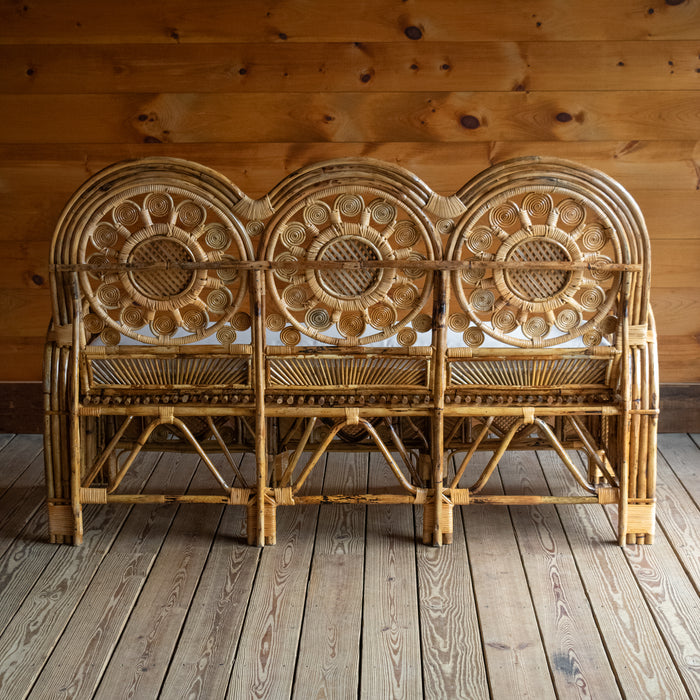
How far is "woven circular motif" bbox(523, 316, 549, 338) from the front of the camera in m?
2.28

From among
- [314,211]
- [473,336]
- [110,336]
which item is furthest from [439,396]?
[110,336]

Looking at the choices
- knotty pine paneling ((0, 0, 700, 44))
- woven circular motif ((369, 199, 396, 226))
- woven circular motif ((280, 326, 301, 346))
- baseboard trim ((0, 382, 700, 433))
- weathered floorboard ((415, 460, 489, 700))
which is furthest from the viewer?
baseboard trim ((0, 382, 700, 433))

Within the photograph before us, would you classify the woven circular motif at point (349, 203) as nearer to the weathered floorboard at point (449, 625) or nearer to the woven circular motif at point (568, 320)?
the woven circular motif at point (568, 320)

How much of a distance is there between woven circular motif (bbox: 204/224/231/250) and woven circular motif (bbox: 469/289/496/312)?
65cm

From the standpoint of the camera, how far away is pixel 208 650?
190 cm

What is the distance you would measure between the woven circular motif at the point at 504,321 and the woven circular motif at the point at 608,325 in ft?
0.80

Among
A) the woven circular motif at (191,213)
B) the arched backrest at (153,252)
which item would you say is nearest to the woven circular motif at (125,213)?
the arched backrest at (153,252)

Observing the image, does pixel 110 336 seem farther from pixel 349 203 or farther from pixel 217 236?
pixel 349 203

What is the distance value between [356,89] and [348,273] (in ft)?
3.70

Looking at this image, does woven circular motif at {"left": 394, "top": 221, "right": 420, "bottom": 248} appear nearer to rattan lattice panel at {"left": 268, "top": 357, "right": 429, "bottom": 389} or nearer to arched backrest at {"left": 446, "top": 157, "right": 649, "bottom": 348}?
arched backrest at {"left": 446, "top": 157, "right": 649, "bottom": 348}

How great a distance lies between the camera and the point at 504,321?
2270 millimetres

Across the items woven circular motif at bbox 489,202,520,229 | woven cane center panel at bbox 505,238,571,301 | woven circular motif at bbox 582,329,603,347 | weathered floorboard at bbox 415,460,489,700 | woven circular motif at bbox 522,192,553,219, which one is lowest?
weathered floorboard at bbox 415,460,489,700

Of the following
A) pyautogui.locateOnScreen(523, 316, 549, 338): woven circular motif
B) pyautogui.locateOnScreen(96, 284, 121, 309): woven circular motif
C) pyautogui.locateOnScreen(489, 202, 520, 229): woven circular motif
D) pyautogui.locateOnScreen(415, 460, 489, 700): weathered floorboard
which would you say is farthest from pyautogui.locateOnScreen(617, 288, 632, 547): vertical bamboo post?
pyautogui.locateOnScreen(96, 284, 121, 309): woven circular motif

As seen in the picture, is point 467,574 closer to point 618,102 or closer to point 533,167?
point 533,167
